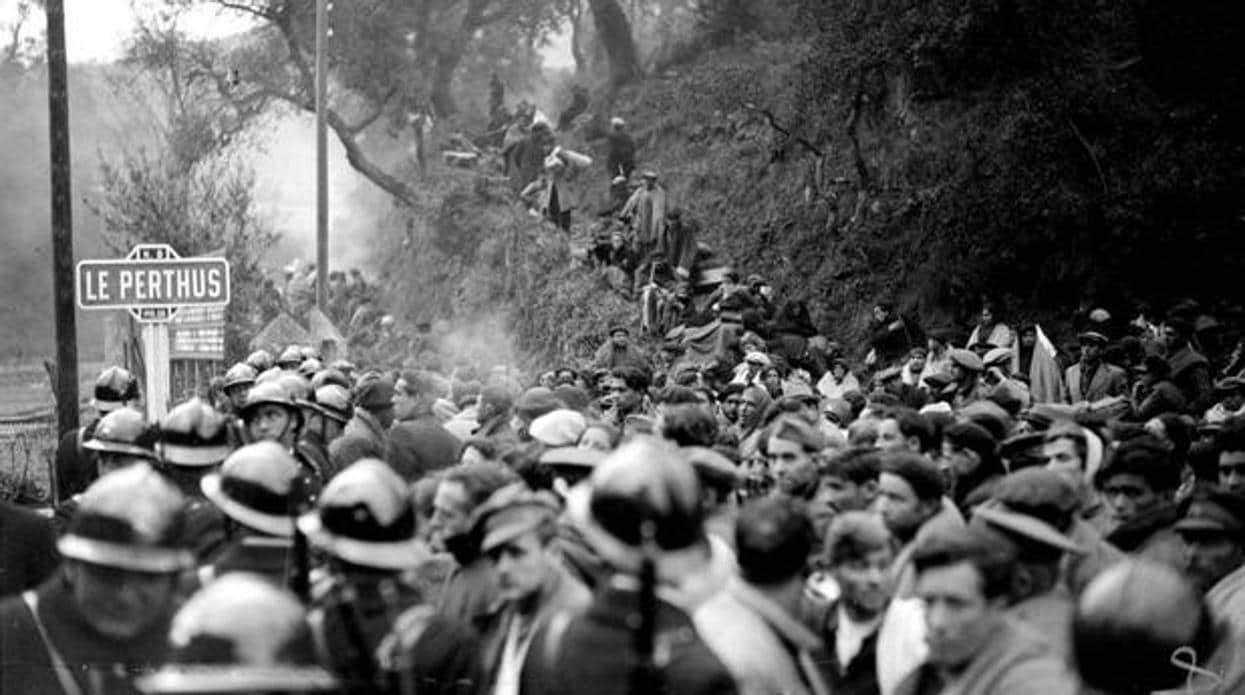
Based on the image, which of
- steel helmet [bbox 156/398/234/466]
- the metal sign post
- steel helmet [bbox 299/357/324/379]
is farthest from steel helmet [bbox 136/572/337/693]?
steel helmet [bbox 299/357/324/379]

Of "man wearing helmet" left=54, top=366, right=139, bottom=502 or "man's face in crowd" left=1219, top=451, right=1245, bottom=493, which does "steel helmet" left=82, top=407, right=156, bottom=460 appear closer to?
"man wearing helmet" left=54, top=366, right=139, bottom=502

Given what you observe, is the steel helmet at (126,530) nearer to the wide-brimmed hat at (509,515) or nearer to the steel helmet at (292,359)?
the wide-brimmed hat at (509,515)

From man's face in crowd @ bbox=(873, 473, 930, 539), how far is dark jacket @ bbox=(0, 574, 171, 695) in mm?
2414

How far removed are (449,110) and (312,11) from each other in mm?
4422

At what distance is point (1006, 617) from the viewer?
4645 millimetres

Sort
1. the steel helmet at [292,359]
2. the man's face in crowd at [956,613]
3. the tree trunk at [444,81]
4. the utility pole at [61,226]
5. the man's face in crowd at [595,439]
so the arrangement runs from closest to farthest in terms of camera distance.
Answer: the man's face in crowd at [956,613] → the man's face in crowd at [595,439] → the utility pole at [61,226] → the steel helmet at [292,359] → the tree trunk at [444,81]

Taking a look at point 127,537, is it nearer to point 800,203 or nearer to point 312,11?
point 800,203

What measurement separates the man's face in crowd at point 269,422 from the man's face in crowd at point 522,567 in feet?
12.4

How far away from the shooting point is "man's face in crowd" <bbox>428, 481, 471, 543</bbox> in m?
5.45

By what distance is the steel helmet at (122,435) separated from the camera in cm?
741

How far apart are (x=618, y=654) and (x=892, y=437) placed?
368 centimetres

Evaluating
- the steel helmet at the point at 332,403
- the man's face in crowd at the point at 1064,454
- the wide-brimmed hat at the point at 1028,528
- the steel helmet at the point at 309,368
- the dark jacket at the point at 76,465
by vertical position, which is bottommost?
the steel helmet at the point at 309,368

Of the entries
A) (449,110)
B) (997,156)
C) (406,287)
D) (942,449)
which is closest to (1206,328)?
(997,156)

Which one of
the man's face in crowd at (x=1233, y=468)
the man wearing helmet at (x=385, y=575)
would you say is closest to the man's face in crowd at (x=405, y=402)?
the man's face in crowd at (x=1233, y=468)
